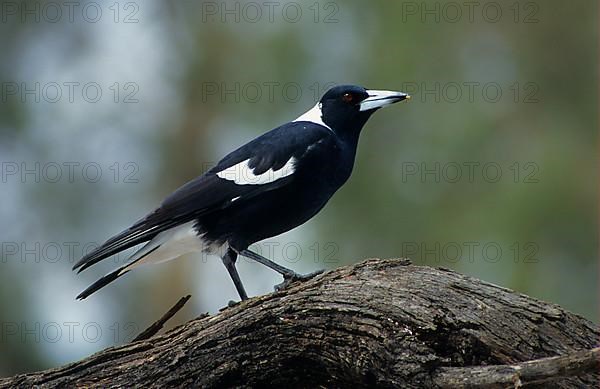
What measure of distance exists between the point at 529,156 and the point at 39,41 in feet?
14.5

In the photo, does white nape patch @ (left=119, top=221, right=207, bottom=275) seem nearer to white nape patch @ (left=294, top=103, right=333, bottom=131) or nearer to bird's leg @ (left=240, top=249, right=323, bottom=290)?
bird's leg @ (left=240, top=249, right=323, bottom=290)

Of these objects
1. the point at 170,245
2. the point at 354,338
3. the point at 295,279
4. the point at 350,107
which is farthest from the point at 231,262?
the point at 354,338

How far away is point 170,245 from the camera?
15.7 feet

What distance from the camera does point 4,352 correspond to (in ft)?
25.5

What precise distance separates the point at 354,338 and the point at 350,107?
6.54 ft

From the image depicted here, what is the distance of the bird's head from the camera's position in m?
5.18

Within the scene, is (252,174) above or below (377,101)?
below

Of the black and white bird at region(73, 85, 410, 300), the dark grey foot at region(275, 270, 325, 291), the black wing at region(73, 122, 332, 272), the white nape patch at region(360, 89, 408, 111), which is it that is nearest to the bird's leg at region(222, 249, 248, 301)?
the black and white bird at region(73, 85, 410, 300)

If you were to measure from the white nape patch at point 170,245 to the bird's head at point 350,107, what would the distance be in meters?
0.87

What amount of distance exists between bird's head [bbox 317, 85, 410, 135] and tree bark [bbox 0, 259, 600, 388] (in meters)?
1.48

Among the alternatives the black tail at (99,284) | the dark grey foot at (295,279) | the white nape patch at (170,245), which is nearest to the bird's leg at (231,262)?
the white nape patch at (170,245)

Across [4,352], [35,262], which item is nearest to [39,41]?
[35,262]

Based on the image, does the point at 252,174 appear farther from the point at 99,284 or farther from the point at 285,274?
the point at 99,284

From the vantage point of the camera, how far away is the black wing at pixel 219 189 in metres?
4.58
